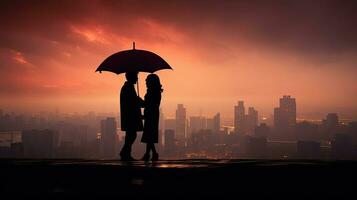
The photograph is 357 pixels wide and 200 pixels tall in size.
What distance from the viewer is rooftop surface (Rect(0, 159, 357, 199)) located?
5395 mm

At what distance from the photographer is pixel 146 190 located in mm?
5441

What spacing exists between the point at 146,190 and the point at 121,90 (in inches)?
202

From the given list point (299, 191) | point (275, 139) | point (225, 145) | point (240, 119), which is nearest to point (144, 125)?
point (299, 191)

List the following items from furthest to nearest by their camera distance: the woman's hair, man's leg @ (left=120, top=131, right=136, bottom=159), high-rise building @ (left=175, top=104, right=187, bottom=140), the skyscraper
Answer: high-rise building @ (left=175, top=104, right=187, bottom=140) → the skyscraper → man's leg @ (left=120, top=131, right=136, bottom=159) → the woman's hair

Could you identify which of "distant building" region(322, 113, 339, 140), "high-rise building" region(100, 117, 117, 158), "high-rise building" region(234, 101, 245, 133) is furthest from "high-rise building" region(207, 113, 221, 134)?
"high-rise building" region(100, 117, 117, 158)

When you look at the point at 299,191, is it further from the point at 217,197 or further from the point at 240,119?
the point at 240,119

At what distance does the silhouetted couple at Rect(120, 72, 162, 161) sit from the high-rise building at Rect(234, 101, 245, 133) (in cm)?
12188

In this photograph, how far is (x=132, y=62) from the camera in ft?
33.0

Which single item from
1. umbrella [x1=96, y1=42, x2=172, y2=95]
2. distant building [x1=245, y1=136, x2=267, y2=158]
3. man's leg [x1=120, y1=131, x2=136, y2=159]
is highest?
umbrella [x1=96, y1=42, x2=172, y2=95]

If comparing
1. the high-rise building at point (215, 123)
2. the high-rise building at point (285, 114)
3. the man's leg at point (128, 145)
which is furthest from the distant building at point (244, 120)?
the man's leg at point (128, 145)

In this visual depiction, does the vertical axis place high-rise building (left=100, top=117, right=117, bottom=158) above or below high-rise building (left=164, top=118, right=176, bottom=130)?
below

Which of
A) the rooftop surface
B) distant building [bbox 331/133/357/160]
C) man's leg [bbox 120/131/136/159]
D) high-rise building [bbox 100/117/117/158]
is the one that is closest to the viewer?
the rooftop surface

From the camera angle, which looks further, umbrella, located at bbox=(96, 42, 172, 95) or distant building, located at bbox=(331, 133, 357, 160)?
distant building, located at bbox=(331, 133, 357, 160)

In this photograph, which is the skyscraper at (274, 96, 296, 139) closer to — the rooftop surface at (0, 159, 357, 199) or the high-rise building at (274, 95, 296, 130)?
the high-rise building at (274, 95, 296, 130)
